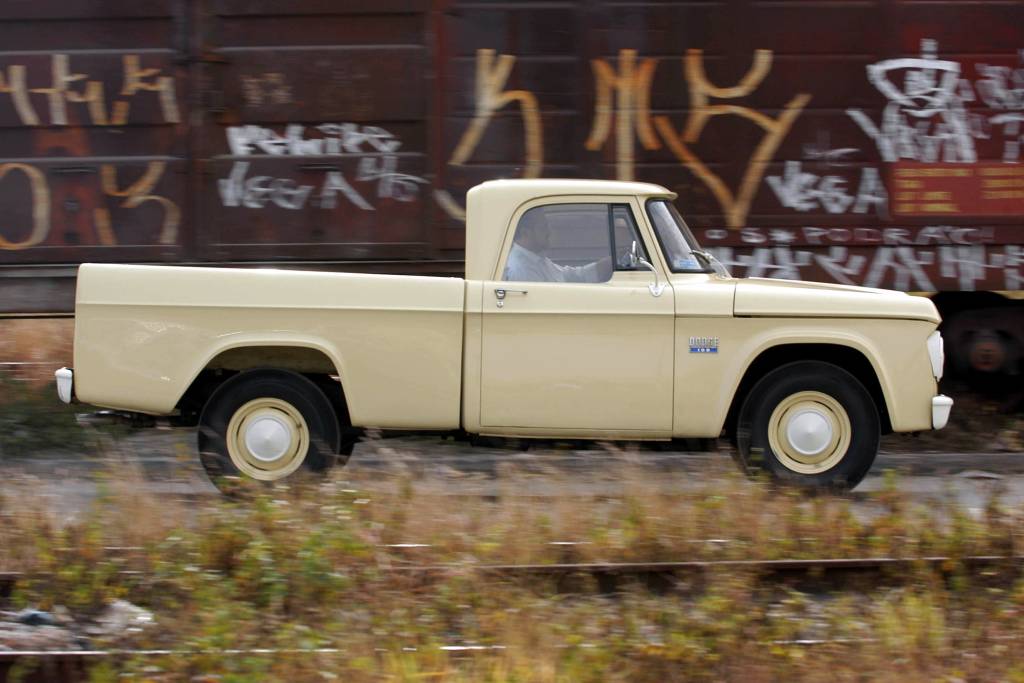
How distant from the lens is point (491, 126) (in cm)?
771

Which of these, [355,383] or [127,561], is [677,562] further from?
[127,561]

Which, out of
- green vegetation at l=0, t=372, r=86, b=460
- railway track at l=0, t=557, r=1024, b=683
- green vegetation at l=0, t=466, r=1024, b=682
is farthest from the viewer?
green vegetation at l=0, t=372, r=86, b=460

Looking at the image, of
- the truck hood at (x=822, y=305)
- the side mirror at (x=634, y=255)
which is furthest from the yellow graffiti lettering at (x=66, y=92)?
the truck hood at (x=822, y=305)

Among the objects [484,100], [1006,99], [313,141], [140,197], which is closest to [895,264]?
[1006,99]

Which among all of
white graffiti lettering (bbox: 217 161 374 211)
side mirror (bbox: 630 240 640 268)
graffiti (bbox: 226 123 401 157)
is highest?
graffiti (bbox: 226 123 401 157)

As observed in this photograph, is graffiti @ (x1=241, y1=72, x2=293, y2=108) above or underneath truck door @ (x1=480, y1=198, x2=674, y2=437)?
above

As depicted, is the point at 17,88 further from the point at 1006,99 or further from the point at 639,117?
the point at 1006,99

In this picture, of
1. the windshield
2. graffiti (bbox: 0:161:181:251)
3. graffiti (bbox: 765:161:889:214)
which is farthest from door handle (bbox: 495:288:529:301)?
graffiti (bbox: 0:161:181:251)

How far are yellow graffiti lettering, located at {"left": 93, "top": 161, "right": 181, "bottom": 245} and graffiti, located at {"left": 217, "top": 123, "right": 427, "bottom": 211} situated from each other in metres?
0.37

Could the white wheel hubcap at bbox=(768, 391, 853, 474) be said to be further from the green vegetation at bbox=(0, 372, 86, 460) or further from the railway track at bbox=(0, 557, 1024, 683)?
the green vegetation at bbox=(0, 372, 86, 460)

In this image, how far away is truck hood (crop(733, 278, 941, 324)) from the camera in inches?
240

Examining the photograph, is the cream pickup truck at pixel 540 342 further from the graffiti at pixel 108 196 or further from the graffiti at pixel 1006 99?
the graffiti at pixel 1006 99

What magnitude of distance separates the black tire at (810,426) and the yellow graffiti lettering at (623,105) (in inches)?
83.7

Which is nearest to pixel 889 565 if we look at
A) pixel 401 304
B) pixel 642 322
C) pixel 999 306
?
pixel 642 322
